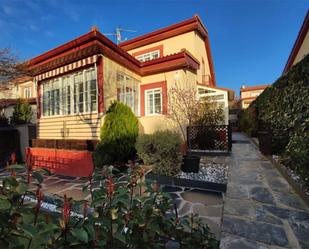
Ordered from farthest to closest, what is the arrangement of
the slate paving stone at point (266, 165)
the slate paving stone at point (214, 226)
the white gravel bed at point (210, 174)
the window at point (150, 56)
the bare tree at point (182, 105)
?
the window at point (150, 56) → the bare tree at point (182, 105) → the slate paving stone at point (266, 165) → the white gravel bed at point (210, 174) → the slate paving stone at point (214, 226)

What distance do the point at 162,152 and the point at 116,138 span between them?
2.48 m

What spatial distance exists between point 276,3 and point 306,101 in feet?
25.5

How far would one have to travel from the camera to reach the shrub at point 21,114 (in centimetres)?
1449

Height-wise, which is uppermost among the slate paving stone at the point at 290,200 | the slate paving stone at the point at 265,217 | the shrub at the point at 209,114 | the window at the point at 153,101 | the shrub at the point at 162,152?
the window at the point at 153,101

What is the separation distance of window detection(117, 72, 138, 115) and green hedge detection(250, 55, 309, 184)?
7.53 m

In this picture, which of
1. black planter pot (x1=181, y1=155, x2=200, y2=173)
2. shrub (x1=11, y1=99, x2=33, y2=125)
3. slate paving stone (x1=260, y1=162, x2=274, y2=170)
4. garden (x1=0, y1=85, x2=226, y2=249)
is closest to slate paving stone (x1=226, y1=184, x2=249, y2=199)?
black planter pot (x1=181, y1=155, x2=200, y2=173)

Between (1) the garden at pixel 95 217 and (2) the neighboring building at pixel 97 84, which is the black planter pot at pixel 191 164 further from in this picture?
(1) the garden at pixel 95 217

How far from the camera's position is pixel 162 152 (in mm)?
6855

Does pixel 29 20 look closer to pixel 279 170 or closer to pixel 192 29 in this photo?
pixel 192 29

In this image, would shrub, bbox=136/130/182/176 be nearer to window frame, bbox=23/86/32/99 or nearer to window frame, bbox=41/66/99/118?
window frame, bbox=41/66/99/118

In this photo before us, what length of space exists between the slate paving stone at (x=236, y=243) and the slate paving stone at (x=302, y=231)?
669 mm

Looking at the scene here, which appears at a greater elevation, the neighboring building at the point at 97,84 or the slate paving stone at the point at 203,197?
the neighboring building at the point at 97,84

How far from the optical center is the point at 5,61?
472 inches

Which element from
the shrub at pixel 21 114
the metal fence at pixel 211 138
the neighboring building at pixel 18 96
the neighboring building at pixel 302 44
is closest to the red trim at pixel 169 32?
the neighboring building at pixel 302 44
